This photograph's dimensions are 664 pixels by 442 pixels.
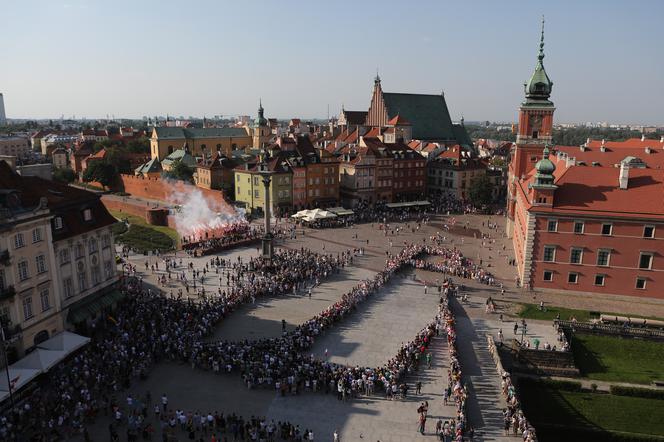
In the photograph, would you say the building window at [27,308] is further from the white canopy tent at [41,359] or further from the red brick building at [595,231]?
the red brick building at [595,231]

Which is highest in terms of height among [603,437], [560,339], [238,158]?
[238,158]

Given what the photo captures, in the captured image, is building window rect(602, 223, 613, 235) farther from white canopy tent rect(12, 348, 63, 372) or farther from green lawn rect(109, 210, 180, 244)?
green lawn rect(109, 210, 180, 244)

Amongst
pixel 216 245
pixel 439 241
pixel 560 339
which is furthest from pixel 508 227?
pixel 216 245

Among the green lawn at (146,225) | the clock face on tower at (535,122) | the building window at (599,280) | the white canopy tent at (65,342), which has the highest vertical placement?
the clock face on tower at (535,122)

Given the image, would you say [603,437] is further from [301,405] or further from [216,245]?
[216,245]

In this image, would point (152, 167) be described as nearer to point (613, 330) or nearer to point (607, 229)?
point (607, 229)

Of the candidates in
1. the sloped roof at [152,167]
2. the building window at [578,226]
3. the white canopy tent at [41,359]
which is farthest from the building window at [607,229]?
the sloped roof at [152,167]

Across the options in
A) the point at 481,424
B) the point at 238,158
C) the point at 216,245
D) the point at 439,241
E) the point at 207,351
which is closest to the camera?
the point at 481,424
